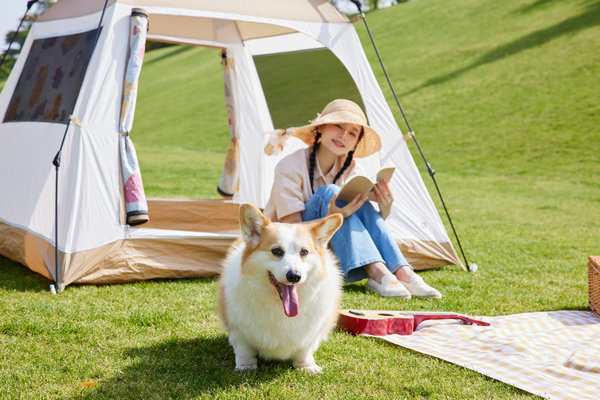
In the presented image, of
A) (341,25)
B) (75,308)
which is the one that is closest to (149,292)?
(75,308)

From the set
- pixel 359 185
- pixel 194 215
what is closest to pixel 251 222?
pixel 359 185

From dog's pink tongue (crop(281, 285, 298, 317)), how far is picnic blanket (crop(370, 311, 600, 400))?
73 cm

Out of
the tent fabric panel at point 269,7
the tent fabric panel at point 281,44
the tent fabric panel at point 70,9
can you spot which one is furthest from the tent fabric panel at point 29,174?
the tent fabric panel at point 281,44

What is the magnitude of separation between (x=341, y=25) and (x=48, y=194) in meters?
2.55

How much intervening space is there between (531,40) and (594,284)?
17677 mm

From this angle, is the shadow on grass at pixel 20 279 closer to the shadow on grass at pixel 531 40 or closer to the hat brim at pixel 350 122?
the hat brim at pixel 350 122

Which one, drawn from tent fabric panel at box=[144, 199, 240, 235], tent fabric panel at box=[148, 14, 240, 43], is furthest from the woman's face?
tent fabric panel at box=[148, 14, 240, 43]

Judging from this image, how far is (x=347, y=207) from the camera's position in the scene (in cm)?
319

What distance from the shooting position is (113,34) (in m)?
3.60

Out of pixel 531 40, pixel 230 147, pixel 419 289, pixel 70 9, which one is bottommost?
pixel 419 289

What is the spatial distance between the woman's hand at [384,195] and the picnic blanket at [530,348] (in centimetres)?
80

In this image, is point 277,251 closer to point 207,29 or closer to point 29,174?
point 29,174

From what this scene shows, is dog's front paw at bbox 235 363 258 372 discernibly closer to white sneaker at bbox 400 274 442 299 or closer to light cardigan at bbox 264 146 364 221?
light cardigan at bbox 264 146 364 221

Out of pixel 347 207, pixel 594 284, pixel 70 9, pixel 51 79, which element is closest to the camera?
pixel 594 284
